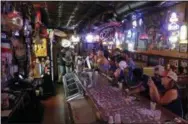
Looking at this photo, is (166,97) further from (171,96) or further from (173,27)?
(173,27)

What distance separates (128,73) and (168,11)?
120 inches

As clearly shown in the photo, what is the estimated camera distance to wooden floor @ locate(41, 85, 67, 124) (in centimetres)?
817

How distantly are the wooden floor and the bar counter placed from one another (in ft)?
8.47

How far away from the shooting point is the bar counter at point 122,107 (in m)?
3.67

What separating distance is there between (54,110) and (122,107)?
18.8 feet

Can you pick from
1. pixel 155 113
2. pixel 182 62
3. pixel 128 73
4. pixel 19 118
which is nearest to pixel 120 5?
pixel 128 73

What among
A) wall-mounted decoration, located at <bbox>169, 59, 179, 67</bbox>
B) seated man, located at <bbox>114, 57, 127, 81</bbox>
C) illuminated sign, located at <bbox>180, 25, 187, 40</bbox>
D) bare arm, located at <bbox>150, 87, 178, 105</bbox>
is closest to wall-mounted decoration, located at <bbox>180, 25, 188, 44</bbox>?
illuminated sign, located at <bbox>180, 25, 187, 40</bbox>

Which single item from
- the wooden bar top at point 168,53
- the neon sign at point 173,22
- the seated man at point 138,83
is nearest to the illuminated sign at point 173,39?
the neon sign at point 173,22

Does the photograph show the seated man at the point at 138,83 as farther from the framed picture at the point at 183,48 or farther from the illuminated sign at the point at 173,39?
the illuminated sign at the point at 173,39

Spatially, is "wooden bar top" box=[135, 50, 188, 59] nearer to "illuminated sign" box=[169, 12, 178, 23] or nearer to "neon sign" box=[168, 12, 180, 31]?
"neon sign" box=[168, 12, 180, 31]

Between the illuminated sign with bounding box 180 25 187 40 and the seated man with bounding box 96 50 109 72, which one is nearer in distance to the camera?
the illuminated sign with bounding box 180 25 187 40

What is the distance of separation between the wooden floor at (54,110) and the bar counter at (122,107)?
8.47ft

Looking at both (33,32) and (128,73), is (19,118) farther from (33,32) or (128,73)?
(33,32)

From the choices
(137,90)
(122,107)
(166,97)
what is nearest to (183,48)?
(137,90)
